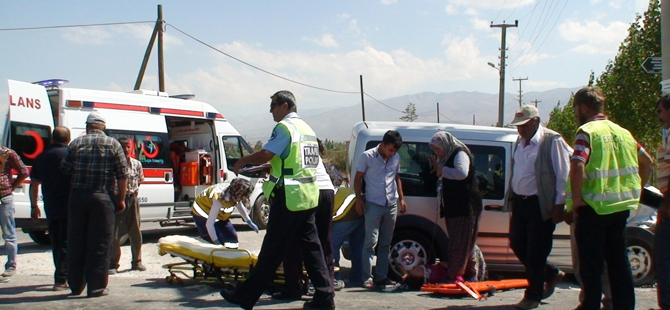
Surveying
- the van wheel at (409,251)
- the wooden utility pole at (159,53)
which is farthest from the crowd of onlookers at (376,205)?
the wooden utility pole at (159,53)

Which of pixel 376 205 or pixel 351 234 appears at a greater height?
pixel 376 205

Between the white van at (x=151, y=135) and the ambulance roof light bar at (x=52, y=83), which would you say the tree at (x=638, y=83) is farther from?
the ambulance roof light bar at (x=52, y=83)

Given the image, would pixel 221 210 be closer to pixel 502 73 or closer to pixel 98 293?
pixel 98 293

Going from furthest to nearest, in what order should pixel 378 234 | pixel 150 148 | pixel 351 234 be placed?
pixel 150 148 → pixel 351 234 → pixel 378 234

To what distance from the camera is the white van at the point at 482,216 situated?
6.97 m

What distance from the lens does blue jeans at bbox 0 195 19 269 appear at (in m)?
6.99

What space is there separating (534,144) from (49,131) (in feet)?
25.5

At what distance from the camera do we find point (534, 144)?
215 inches

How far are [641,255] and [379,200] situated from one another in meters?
3.03

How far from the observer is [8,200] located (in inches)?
277

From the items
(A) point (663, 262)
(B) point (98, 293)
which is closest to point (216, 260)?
(B) point (98, 293)

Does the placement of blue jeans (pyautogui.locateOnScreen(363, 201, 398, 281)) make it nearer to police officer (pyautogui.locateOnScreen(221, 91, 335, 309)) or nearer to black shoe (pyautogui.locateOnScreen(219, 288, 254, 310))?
police officer (pyautogui.locateOnScreen(221, 91, 335, 309))

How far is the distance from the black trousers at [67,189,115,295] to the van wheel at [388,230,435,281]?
310 cm

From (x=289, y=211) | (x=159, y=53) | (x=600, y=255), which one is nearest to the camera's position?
(x=600, y=255)
